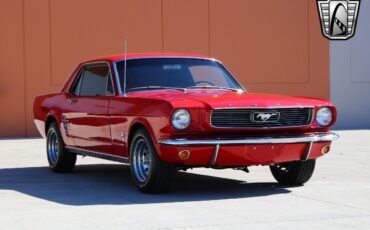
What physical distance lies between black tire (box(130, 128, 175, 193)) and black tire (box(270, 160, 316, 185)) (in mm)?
1398

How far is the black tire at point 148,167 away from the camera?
7.79m

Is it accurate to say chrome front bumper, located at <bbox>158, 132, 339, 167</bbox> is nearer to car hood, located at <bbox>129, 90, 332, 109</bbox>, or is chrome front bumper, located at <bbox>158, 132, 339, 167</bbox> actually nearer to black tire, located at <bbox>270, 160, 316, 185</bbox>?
car hood, located at <bbox>129, 90, 332, 109</bbox>

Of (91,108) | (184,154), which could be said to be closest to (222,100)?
(184,154)

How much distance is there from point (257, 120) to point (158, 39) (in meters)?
13.0

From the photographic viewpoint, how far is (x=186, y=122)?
7582 mm

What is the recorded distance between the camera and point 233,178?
380 inches

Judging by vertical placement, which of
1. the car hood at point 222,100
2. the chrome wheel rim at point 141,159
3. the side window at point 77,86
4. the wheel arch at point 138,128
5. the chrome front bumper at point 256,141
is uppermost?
the side window at point 77,86

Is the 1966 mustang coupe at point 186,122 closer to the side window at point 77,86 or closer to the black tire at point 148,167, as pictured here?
the black tire at point 148,167

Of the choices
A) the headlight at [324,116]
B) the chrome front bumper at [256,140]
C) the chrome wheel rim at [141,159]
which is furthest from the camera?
the headlight at [324,116]

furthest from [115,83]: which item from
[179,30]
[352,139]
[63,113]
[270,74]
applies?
[270,74]

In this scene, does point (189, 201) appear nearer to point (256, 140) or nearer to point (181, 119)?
point (181, 119)

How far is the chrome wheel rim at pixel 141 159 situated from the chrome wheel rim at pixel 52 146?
2.64 m

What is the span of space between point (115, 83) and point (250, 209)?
2610mm

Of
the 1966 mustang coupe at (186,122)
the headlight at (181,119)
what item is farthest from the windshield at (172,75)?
the headlight at (181,119)
